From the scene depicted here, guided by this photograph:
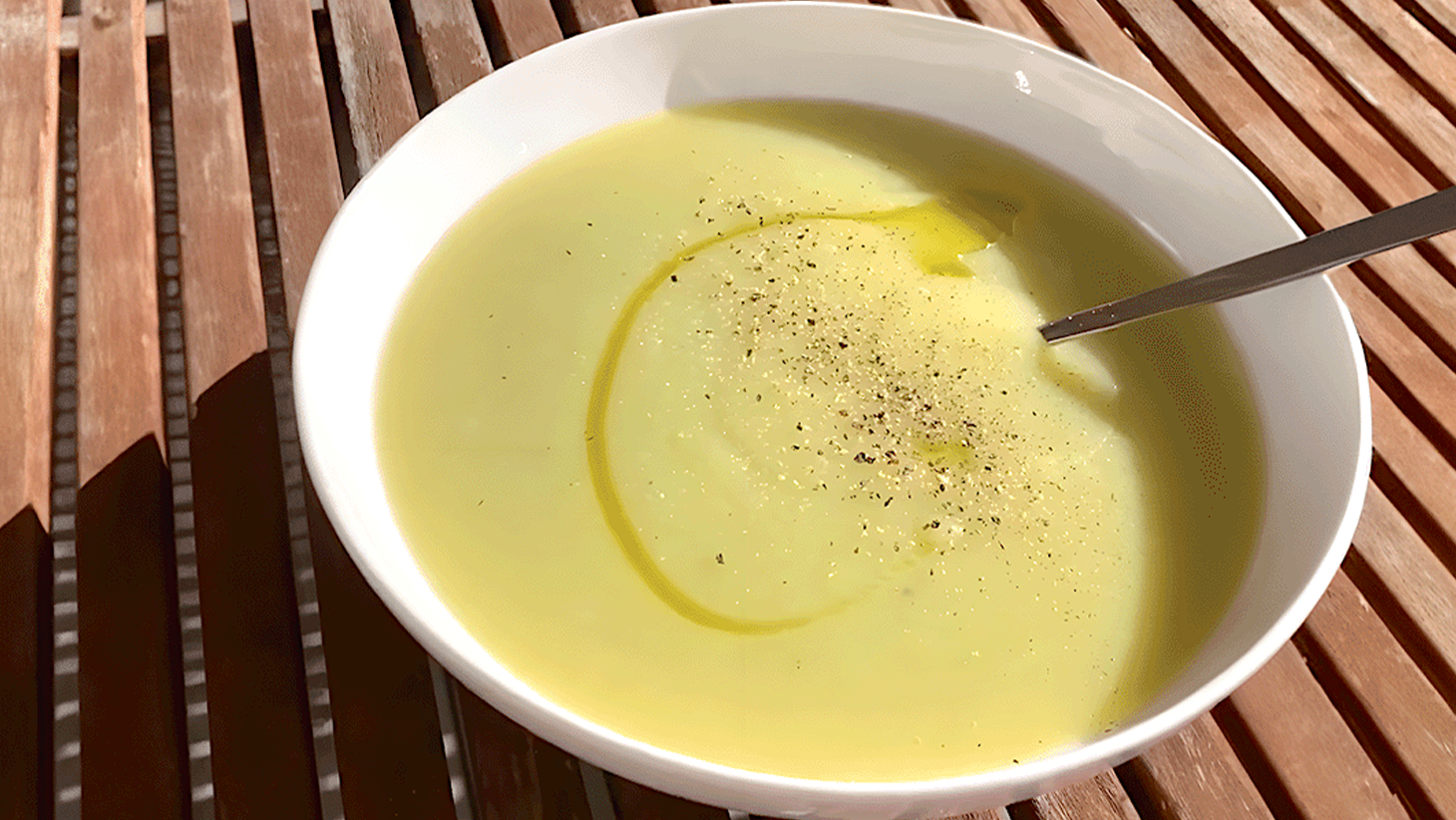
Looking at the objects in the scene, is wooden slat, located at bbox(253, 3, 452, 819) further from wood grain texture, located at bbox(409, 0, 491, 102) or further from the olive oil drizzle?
wood grain texture, located at bbox(409, 0, 491, 102)

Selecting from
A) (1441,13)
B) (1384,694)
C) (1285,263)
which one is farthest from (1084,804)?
(1441,13)

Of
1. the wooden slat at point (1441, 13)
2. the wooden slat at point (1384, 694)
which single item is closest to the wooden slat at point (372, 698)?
the wooden slat at point (1384, 694)

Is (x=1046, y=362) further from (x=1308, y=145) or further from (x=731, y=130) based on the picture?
(x=1308, y=145)

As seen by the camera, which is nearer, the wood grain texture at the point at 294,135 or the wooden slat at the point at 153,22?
the wood grain texture at the point at 294,135

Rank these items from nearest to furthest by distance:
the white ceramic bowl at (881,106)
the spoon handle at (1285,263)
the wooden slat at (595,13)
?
the white ceramic bowl at (881,106) → the spoon handle at (1285,263) → the wooden slat at (595,13)

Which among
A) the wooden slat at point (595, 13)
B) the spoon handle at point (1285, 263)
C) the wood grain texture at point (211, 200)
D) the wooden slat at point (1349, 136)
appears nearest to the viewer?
the spoon handle at point (1285, 263)

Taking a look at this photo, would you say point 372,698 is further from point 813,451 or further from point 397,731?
point 813,451

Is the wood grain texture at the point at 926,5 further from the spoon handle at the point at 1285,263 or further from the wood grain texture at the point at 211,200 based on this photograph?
the wood grain texture at the point at 211,200

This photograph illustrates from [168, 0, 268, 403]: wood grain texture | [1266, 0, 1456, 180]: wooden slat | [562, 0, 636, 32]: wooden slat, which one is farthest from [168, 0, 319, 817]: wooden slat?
[1266, 0, 1456, 180]: wooden slat
